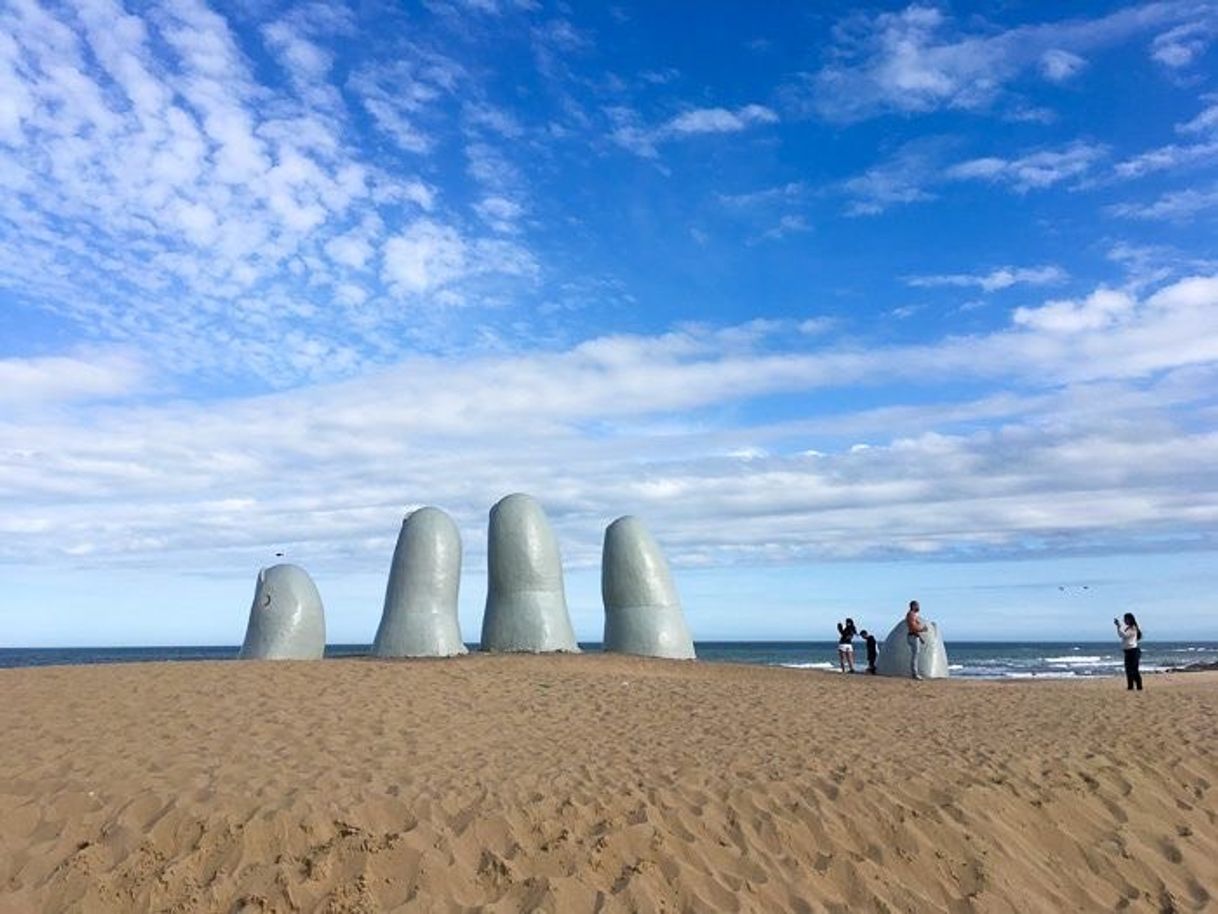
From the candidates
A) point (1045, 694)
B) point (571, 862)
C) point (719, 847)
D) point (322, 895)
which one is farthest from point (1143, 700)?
point (322, 895)

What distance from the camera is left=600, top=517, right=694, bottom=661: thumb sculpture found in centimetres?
1814

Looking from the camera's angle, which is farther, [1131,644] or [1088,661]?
[1088,661]

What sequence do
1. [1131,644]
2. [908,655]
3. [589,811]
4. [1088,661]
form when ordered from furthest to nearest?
[1088,661], [908,655], [1131,644], [589,811]

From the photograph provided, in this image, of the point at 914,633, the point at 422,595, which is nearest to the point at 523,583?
the point at 422,595

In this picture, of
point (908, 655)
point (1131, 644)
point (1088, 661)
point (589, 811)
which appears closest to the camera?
point (589, 811)

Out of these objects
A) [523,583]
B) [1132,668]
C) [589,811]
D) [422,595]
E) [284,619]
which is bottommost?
[589,811]

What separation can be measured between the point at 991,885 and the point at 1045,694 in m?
8.41

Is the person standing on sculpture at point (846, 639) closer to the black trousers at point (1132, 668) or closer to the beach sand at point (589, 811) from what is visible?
the black trousers at point (1132, 668)

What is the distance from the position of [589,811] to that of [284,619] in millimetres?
11169

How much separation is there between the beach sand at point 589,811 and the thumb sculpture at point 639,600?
8169mm

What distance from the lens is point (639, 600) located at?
18297 millimetres

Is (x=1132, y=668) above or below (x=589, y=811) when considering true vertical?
above

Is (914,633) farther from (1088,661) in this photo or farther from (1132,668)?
(1088,661)

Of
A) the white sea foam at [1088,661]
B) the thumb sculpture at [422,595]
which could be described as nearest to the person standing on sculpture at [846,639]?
the thumb sculpture at [422,595]
